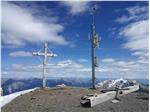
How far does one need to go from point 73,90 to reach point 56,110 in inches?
274

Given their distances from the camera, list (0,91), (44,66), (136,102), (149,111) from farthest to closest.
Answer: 1. (44,66)
2. (0,91)
3. (136,102)
4. (149,111)

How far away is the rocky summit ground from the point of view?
60.3 ft

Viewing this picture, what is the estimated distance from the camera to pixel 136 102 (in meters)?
20.8

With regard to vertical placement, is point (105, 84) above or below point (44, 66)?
below

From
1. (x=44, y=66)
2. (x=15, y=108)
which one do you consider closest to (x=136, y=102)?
(x=15, y=108)

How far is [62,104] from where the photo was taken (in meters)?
19.8

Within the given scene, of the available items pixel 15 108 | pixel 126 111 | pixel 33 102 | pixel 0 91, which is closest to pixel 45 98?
pixel 33 102

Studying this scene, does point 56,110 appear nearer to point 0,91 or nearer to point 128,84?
point 0,91

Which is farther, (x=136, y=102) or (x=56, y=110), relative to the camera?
(x=136, y=102)

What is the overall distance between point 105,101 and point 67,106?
9.90 ft

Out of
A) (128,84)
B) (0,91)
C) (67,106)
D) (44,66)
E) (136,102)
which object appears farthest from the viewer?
(128,84)

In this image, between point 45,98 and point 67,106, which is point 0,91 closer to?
point 45,98

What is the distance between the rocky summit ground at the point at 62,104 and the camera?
18.4 m

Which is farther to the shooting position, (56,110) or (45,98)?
(45,98)
